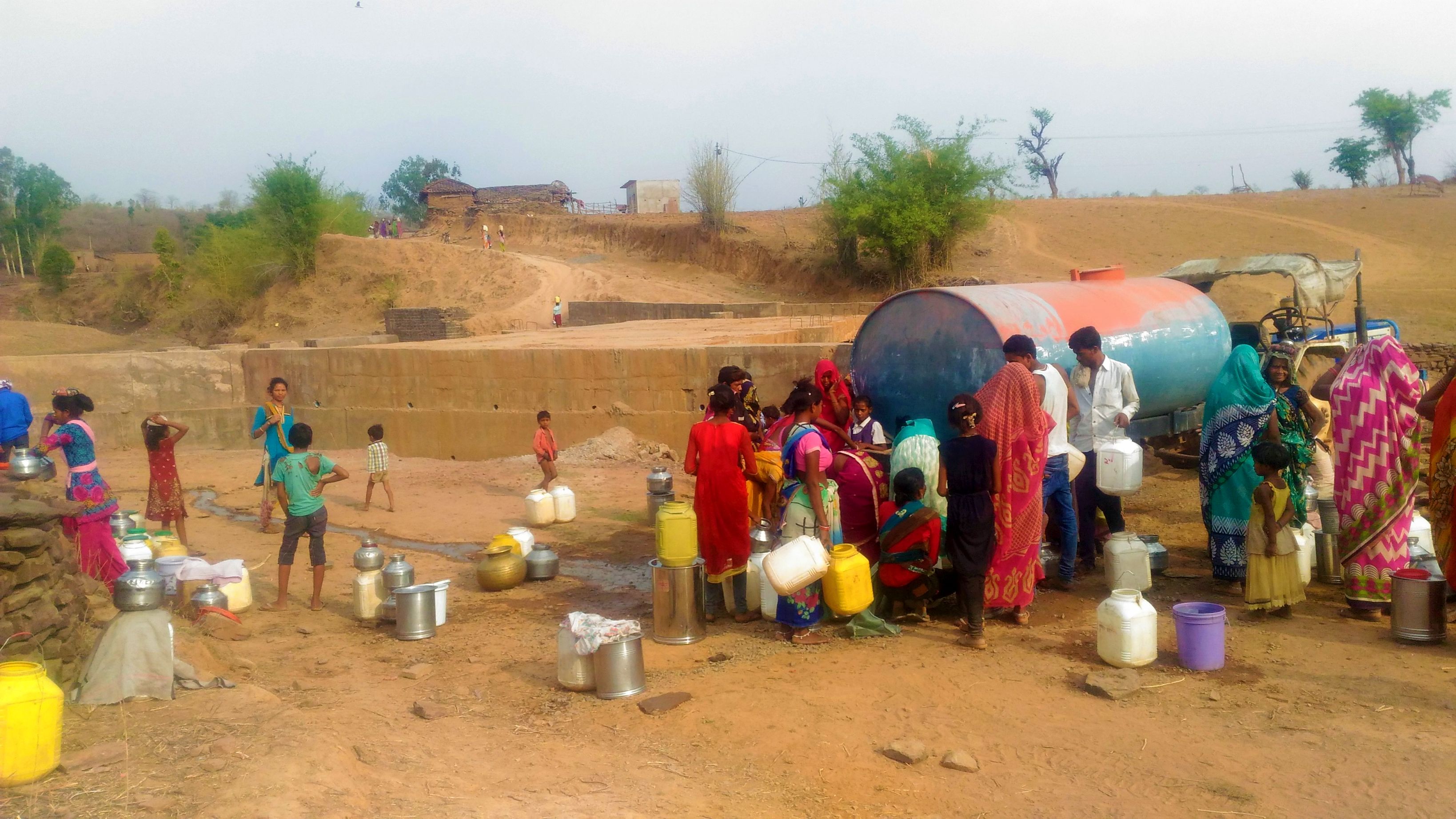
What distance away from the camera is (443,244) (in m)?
35.6

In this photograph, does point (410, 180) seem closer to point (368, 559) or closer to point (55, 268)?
point (55, 268)

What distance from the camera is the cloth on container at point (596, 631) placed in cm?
473

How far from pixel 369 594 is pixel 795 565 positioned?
2.98m

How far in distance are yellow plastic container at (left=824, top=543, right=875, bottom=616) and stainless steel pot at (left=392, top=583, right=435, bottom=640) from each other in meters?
2.41

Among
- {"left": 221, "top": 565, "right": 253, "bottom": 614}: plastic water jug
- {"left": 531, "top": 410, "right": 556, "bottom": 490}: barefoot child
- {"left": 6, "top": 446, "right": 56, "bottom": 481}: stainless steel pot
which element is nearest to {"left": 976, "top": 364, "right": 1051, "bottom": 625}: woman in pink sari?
{"left": 221, "top": 565, "right": 253, "bottom": 614}: plastic water jug

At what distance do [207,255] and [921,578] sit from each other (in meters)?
36.8

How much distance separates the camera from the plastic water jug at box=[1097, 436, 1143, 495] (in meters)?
6.17

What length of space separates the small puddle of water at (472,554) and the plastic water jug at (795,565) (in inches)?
77.6

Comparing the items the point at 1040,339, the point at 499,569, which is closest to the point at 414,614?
the point at 499,569

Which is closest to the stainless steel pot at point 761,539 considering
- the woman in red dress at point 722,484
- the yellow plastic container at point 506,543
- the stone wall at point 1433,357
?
the woman in red dress at point 722,484

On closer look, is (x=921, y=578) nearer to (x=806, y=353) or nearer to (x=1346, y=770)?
(x=1346, y=770)

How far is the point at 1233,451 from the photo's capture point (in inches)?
230

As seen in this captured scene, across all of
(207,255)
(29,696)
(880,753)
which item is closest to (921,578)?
(880,753)

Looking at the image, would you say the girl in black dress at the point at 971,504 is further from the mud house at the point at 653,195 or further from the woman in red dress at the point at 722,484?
the mud house at the point at 653,195
